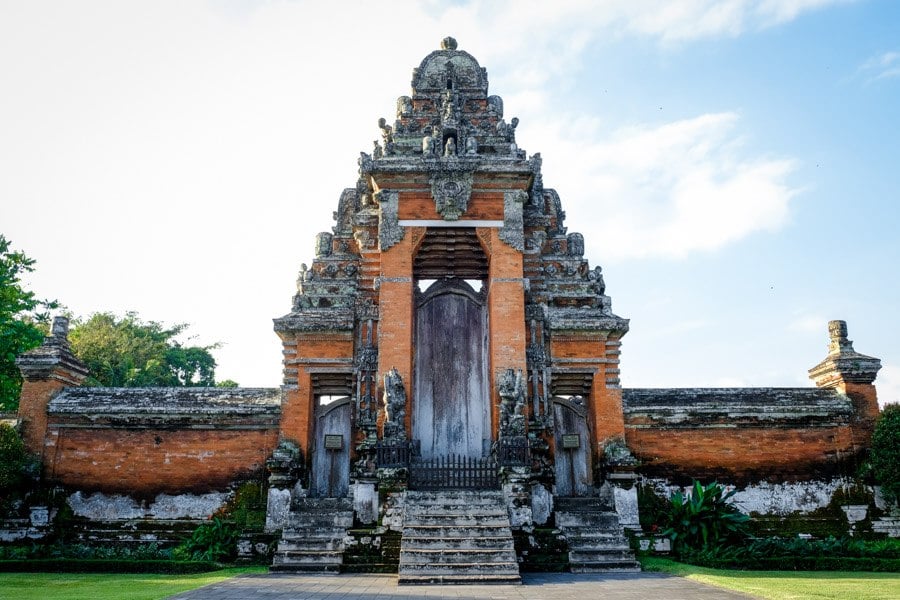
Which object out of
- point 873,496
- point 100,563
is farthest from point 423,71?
point 873,496

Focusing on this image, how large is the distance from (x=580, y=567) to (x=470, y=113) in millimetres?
11113

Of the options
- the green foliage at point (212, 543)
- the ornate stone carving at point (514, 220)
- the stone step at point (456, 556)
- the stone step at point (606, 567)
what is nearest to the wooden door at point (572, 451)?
the stone step at point (606, 567)

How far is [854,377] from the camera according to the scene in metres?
16.5

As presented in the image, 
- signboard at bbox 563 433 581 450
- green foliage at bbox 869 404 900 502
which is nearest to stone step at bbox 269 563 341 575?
signboard at bbox 563 433 581 450

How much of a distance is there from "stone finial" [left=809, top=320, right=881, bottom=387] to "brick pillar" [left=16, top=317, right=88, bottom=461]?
699 inches

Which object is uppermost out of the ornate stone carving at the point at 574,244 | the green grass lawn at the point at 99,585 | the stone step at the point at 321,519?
the ornate stone carving at the point at 574,244

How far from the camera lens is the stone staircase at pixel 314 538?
1230 centimetres

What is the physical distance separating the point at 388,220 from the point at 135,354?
2257cm

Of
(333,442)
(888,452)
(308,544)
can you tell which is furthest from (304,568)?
(888,452)

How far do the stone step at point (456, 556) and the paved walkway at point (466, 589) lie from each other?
44cm

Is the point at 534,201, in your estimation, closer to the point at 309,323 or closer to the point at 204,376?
the point at 309,323

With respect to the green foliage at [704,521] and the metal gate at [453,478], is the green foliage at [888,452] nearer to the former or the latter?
the green foliage at [704,521]

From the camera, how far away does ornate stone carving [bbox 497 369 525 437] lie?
44.9 ft

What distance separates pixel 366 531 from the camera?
496 inches
